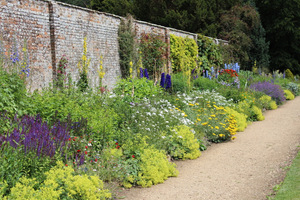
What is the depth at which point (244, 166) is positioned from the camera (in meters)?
5.61

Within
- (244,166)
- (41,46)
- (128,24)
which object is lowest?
(244,166)

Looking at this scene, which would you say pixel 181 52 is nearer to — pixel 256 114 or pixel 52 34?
pixel 256 114

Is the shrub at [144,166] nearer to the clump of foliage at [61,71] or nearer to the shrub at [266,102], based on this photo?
the clump of foliage at [61,71]

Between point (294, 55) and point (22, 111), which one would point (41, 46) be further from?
point (294, 55)

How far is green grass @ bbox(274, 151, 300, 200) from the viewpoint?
159 inches

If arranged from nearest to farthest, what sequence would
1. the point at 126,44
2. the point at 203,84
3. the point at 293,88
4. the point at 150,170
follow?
the point at 150,170 → the point at 126,44 → the point at 203,84 → the point at 293,88

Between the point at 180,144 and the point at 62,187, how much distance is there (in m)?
2.99

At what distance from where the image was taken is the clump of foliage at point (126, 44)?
10.9 m

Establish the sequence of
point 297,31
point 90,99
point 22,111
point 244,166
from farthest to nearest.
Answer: point 297,31 → point 90,99 → point 244,166 → point 22,111

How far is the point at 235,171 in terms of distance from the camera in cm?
536

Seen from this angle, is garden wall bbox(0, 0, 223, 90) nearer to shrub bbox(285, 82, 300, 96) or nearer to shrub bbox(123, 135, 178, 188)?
shrub bbox(123, 135, 178, 188)

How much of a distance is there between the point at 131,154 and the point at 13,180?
2112 millimetres

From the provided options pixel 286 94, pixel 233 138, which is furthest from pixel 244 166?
pixel 286 94

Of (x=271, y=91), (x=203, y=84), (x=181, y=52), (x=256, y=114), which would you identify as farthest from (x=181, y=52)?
(x=256, y=114)
